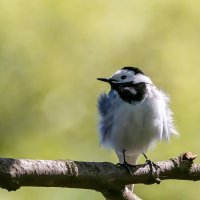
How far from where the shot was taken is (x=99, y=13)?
24.1ft

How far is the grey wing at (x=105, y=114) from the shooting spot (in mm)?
5230

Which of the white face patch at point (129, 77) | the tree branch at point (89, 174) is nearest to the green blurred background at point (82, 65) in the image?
the white face patch at point (129, 77)

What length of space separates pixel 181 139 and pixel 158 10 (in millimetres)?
1755

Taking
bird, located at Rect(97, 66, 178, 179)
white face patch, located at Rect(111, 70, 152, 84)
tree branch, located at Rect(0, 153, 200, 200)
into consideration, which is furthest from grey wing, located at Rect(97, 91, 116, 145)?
tree branch, located at Rect(0, 153, 200, 200)

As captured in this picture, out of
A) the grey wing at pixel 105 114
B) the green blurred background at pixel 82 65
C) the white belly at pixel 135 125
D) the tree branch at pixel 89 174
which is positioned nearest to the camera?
the tree branch at pixel 89 174

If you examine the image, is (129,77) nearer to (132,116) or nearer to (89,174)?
(132,116)

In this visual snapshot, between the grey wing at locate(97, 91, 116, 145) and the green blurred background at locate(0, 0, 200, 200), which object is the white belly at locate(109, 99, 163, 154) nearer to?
the grey wing at locate(97, 91, 116, 145)

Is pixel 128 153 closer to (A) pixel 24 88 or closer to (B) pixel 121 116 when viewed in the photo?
(B) pixel 121 116

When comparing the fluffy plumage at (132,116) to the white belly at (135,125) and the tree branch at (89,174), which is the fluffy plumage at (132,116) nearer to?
the white belly at (135,125)

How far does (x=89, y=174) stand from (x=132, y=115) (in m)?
1.38

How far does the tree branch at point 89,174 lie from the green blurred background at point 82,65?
198 centimetres

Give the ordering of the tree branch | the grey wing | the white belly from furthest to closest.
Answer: the grey wing, the white belly, the tree branch

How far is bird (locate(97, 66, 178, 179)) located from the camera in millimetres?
5129

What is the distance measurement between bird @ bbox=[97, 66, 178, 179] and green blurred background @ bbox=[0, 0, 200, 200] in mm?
922
